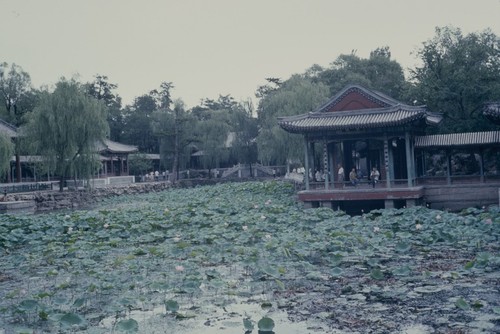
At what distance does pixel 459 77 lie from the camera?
77.0ft

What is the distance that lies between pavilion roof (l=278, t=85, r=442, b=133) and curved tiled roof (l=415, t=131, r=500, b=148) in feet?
2.77

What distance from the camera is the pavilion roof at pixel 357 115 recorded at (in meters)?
16.0

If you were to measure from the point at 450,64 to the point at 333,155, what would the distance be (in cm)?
1022

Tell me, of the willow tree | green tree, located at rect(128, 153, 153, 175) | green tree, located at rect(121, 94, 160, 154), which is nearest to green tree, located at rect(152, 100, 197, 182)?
green tree, located at rect(128, 153, 153, 175)

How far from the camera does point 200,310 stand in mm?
5445

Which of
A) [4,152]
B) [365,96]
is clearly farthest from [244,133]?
[365,96]

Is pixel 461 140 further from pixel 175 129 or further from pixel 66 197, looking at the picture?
pixel 175 129

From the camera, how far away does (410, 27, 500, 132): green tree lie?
23350 mm

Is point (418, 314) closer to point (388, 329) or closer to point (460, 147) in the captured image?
point (388, 329)

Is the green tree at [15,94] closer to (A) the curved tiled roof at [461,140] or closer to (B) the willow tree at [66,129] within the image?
(B) the willow tree at [66,129]

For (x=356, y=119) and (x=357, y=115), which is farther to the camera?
(x=357, y=115)

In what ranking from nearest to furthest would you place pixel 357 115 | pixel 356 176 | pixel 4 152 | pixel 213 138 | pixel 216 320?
pixel 216 320 → pixel 357 115 → pixel 356 176 → pixel 4 152 → pixel 213 138

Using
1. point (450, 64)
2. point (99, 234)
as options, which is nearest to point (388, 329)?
point (99, 234)

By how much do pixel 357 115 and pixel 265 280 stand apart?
11.7 m
